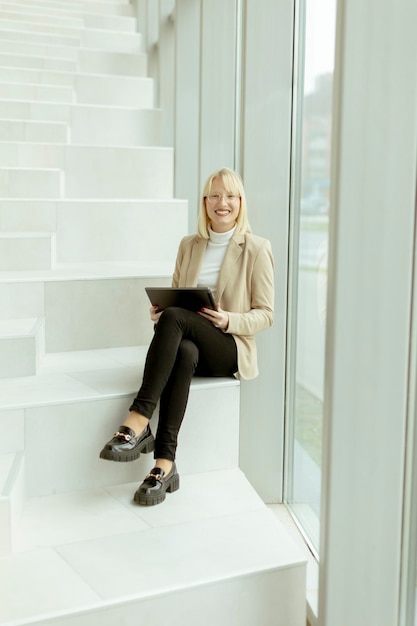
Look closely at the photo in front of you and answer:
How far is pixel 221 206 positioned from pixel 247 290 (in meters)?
0.30

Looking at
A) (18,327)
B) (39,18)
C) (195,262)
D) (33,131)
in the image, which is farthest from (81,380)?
(39,18)

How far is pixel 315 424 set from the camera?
7.77ft

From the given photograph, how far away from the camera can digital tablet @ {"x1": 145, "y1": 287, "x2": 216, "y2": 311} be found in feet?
7.44

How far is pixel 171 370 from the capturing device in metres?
2.23

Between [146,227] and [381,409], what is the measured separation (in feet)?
6.69

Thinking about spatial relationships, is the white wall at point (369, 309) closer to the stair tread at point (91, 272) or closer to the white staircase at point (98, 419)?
the white staircase at point (98, 419)

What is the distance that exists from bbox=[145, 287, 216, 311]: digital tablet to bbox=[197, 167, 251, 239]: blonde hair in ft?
1.05

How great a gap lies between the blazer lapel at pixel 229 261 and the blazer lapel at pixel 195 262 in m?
0.10

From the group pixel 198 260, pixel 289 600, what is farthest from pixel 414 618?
pixel 198 260

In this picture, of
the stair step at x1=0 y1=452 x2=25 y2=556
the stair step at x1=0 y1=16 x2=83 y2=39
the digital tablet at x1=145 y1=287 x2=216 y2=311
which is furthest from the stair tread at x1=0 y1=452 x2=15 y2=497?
the stair step at x1=0 y1=16 x2=83 y2=39

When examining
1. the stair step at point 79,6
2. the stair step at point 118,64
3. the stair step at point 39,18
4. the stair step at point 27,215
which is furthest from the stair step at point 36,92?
the stair step at point 79,6

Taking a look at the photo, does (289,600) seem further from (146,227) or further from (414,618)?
(146,227)

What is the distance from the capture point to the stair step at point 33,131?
382cm

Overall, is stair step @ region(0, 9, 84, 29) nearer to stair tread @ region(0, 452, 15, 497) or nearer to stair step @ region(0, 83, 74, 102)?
stair step @ region(0, 83, 74, 102)
